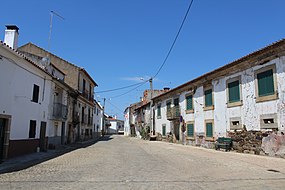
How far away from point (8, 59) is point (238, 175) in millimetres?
10392

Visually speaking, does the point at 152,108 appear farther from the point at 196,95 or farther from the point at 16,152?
the point at 16,152

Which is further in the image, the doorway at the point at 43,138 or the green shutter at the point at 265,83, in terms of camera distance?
the doorway at the point at 43,138

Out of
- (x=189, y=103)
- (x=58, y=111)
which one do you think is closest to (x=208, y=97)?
(x=189, y=103)

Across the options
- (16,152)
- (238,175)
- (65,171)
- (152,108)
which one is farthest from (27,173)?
(152,108)

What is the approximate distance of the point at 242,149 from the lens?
50.7 ft

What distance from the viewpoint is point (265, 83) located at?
13.9 meters


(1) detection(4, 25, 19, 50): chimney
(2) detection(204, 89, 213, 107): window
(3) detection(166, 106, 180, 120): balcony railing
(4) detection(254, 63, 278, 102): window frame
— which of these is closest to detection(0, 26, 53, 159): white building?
(1) detection(4, 25, 19, 50): chimney

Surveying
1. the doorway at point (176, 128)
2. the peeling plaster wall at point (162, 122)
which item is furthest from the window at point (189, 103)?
the peeling plaster wall at point (162, 122)

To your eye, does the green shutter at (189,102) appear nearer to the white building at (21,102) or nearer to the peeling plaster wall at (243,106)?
the peeling plaster wall at (243,106)

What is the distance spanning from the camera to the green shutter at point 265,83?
13453 mm

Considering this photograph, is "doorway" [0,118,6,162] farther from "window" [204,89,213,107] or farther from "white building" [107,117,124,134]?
"white building" [107,117,124,134]

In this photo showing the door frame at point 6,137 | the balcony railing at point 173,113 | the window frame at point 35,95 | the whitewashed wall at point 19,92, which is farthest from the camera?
the balcony railing at point 173,113

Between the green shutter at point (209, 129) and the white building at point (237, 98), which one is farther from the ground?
the white building at point (237, 98)

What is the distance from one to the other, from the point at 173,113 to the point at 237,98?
1071 centimetres
